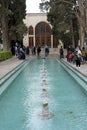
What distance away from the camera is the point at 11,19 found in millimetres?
46594

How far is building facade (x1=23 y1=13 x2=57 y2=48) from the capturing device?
71188 millimetres

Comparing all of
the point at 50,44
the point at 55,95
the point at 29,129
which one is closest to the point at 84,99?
the point at 55,95

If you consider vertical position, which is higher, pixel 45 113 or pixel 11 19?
pixel 11 19

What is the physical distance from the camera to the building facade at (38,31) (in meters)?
71.2

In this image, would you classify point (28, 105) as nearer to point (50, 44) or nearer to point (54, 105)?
point (54, 105)

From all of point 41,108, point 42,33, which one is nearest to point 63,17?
point 42,33

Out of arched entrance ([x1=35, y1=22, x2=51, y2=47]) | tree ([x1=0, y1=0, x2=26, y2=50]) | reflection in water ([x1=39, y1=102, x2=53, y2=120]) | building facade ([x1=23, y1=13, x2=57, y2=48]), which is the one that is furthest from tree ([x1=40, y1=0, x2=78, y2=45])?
reflection in water ([x1=39, y1=102, x2=53, y2=120])

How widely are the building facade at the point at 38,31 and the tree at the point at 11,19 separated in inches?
964

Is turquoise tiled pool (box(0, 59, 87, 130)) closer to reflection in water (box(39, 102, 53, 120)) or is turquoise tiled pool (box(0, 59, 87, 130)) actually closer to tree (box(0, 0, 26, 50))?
reflection in water (box(39, 102, 53, 120))

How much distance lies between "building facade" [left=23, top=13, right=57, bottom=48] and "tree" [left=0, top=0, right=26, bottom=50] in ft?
80.3

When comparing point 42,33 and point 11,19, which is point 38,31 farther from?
point 11,19

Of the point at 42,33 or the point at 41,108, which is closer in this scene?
the point at 41,108

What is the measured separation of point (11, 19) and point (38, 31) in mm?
26322

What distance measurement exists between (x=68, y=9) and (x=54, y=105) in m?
33.1
